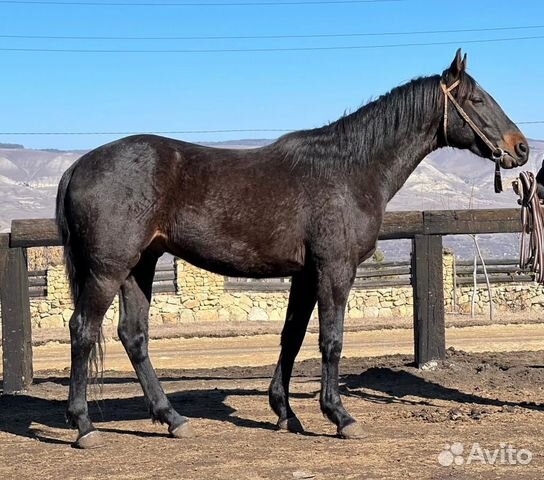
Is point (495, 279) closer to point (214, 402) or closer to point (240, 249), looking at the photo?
point (214, 402)

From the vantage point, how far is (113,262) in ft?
Result: 19.7

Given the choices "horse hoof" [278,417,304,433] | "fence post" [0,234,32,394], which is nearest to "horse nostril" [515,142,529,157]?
"horse hoof" [278,417,304,433]

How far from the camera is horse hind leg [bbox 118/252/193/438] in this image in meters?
6.38

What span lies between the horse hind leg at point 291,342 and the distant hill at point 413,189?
35.7m

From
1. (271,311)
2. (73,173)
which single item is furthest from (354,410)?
(271,311)

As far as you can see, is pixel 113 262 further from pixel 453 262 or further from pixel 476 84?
pixel 453 262

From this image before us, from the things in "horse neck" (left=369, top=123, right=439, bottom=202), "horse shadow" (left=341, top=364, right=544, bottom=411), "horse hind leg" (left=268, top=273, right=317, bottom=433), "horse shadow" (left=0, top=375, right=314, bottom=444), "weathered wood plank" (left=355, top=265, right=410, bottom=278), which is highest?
"horse neck" (left=369, top=123, right=439, bottom=202)

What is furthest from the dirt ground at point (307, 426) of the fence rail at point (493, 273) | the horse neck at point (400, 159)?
the fence rail at point (493, 273)

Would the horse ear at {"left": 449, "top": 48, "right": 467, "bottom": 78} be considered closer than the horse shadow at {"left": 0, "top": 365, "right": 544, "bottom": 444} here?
Yes

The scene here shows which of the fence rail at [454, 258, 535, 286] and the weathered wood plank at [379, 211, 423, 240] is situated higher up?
the weathered wood plank at [379, 211, 423, 240]

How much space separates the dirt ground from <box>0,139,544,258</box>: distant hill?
33879 mm

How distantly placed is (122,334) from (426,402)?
264 centimetres

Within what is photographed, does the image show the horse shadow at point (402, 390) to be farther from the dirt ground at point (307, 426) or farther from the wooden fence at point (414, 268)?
the wooden fence at point (414, 268)

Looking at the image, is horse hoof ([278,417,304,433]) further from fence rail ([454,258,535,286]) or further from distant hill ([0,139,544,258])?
distant hill ([0,139,544,258])
